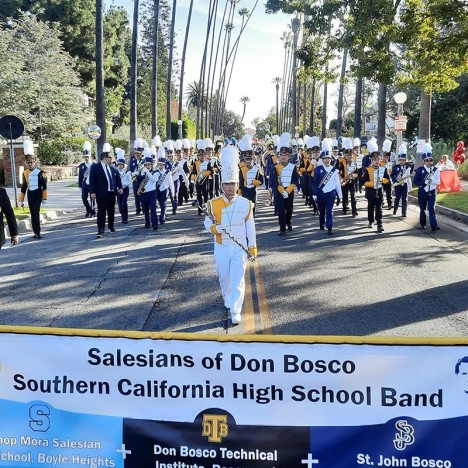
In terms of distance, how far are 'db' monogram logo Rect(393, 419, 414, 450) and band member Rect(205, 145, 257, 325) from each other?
15.6ft

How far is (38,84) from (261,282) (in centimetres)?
3098

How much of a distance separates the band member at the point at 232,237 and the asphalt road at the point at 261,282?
1.33ft

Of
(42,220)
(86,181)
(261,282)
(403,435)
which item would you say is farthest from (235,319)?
(42,220)

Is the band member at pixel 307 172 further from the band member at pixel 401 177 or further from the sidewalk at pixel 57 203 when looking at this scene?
the sidewalk at pixel 57 203

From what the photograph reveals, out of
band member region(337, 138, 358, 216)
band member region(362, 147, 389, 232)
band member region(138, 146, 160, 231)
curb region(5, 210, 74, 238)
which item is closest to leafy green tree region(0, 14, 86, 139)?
curb region(5, 210, 74, 238)

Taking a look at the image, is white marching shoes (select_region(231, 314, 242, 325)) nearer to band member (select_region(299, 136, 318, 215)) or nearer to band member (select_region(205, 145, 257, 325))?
band member (select_region(205, 145, 257, 325))

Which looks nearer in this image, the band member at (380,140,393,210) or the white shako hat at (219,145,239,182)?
the white shako hat at (219,145,239,182)

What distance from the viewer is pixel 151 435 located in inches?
131

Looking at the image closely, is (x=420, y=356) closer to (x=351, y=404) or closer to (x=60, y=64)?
(x=351, y=404)

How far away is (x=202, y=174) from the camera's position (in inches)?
774

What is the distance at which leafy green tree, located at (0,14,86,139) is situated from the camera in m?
34.2

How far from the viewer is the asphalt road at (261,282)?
795cm

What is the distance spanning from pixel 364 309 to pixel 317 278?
6.56ft

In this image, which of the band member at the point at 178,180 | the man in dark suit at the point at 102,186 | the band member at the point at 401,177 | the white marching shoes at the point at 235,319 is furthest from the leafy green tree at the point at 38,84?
the white marching shoes at the point at 235,319
